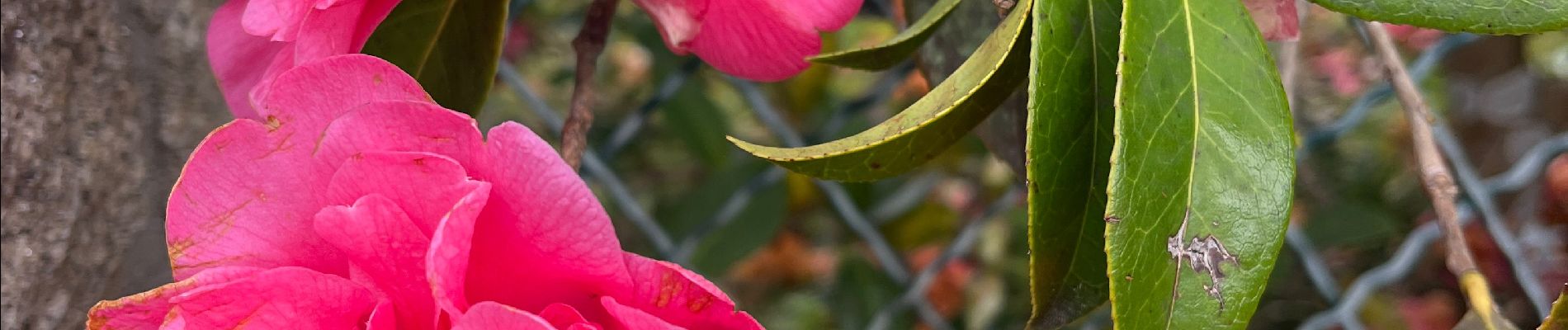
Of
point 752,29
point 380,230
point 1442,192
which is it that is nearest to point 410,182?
point 380,230

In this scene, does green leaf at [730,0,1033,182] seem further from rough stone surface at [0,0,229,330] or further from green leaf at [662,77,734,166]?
green leaf at [662,77,734,166]

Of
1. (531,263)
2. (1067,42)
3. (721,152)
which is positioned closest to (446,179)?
(531,263)

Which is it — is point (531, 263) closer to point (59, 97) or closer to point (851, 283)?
point (59, 97)

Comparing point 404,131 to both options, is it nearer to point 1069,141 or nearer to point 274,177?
point 274,177

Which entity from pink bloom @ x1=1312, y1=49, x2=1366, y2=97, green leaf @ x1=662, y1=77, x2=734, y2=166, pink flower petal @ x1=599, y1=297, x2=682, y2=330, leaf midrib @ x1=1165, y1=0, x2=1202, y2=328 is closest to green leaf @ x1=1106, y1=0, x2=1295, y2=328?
leaf midrib @ x1=1165, y1=0, x2=1202, y2=328

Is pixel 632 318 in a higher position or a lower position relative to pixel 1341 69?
lower
